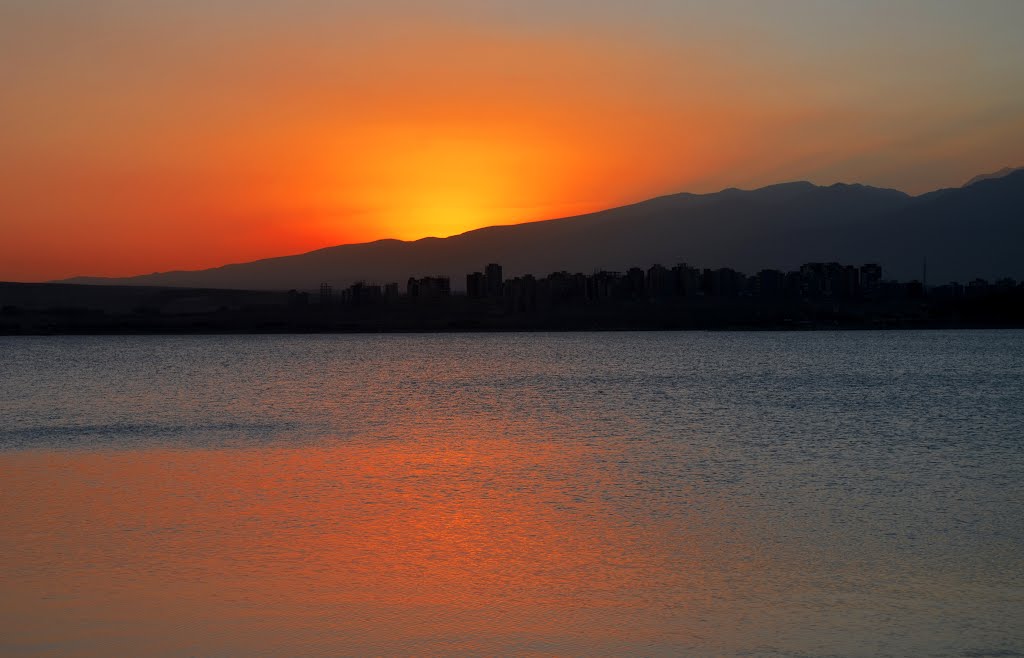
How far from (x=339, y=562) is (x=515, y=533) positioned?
3.23 m

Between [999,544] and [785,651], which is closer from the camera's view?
[785,651]

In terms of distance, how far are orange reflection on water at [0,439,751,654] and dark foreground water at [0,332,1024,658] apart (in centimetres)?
6

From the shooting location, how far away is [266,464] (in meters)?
24.2

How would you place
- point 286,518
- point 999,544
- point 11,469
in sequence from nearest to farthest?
point 999,544, point 286,518, point 11,469

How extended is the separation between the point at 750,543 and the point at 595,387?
40334mm

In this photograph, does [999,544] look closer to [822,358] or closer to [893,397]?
[893,397]

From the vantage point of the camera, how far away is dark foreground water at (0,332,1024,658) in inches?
421

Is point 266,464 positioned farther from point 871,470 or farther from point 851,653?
point 851,653

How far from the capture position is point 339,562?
1387 centimetres

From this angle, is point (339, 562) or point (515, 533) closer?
point (339, 562)

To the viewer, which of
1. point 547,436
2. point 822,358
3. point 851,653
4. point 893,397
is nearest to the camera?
point 851,653

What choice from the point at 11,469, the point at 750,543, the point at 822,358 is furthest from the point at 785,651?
the point at 822,358

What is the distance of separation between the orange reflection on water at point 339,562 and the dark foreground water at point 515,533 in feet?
0.19

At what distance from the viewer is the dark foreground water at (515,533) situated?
1070 centimetres
